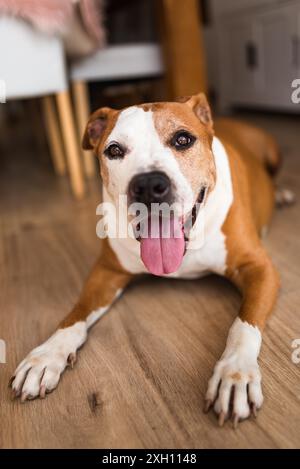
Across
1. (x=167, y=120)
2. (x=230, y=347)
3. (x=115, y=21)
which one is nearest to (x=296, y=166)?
(x=167, y=120)

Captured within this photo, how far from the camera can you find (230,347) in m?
0.96

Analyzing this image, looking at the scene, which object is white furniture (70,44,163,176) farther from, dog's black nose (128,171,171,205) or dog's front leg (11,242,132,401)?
dog's black nose (128,171,171,205)

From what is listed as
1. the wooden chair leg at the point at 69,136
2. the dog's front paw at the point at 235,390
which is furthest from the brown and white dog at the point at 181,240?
the wooden chair leg at the point at 69,136

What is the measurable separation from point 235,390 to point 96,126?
78 cm

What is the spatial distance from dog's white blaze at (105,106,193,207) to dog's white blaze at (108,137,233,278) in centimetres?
13

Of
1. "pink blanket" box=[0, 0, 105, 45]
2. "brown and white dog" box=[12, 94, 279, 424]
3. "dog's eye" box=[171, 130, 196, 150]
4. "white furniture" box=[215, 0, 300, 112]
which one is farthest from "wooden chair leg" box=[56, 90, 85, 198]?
"white furniture" box=[215, 0, 300, 112]

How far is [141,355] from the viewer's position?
104 cm

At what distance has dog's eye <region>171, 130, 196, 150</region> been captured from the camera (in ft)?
3.46

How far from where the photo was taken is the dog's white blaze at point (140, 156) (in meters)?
1.00

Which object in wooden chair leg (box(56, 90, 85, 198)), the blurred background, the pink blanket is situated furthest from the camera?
wooden chair leg (box(56, 90, 85, 198))

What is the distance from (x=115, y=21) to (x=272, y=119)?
155cm

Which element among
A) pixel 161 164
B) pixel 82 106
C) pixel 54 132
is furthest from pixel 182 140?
pixel 54 132

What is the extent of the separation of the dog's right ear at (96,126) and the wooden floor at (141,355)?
45 centimetres
